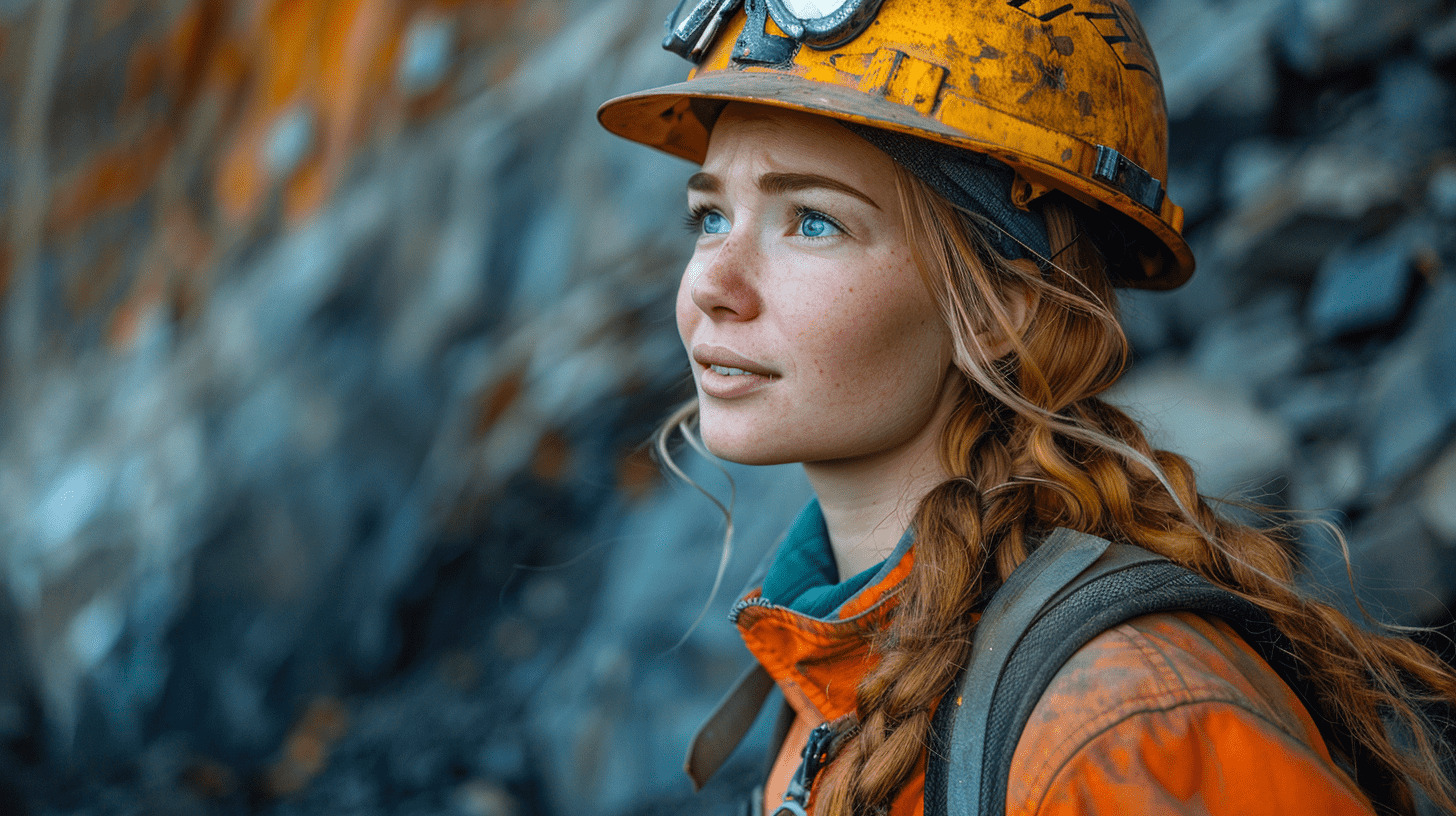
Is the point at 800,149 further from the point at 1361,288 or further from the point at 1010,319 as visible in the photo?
the point at 1361,288

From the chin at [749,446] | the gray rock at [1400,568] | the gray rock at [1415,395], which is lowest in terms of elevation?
the gray rock at [1400,568]

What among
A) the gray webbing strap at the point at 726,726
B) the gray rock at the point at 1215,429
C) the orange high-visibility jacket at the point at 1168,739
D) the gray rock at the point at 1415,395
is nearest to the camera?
the orange high-visibility jacket at the point at 1168,739

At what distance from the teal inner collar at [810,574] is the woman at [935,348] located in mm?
10

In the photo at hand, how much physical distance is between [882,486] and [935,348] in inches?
10.3

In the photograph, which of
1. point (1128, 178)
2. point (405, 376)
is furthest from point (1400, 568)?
point (405, 376)

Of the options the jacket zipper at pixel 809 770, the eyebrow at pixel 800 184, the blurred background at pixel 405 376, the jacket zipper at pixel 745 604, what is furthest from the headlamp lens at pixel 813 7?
the blurred background at pixel 405 376

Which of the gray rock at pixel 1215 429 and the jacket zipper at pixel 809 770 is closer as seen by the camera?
the jacket zipper at pixel 809 770

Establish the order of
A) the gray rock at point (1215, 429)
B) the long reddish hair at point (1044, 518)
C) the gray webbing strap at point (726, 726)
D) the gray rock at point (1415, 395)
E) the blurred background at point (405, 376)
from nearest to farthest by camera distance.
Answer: the long reddish hair at point (1044, 518)
the gray webbing strap at point (726, 726)
the gray rock at point (1415, 395)
the gray rock at point (1215, 429)
the blurred background at point (405, 376)

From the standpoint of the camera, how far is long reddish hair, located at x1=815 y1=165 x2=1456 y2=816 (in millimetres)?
1294

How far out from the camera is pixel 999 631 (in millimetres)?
1196

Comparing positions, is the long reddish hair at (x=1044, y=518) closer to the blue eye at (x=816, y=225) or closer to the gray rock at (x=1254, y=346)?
the blue eye at (x=816, y=225)

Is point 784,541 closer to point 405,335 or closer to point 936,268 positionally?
point 936,268

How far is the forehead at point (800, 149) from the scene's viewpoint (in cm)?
147

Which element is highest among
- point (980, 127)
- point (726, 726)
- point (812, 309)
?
point (980, 127)
